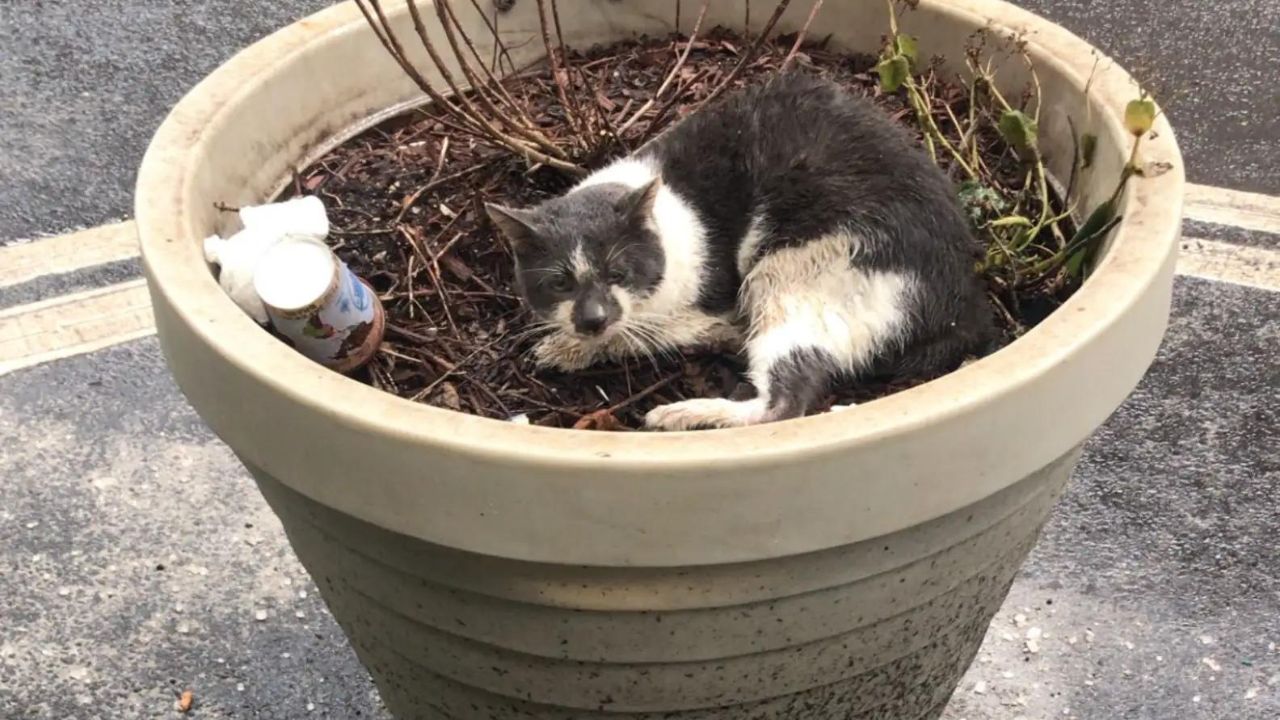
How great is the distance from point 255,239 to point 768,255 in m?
0.57

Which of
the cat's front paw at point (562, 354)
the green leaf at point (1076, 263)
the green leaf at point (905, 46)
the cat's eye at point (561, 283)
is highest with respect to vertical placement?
the green leaf at point (905, 46)

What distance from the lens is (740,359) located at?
4.46 ft

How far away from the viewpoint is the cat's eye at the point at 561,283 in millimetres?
1379

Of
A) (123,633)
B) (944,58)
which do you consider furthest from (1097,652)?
(123,633)

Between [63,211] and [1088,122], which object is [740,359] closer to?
[1088,122]

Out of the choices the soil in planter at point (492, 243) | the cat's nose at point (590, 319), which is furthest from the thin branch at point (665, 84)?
the cat's nose at point (590, 319)

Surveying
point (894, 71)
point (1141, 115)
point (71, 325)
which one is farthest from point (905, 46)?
point (71, 325)

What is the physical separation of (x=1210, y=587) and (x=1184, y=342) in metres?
0.60

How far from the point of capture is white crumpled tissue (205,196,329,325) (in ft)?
3.99

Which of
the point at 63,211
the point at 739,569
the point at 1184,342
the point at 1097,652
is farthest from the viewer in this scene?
the point at 63,211

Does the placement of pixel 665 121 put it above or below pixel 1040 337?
below

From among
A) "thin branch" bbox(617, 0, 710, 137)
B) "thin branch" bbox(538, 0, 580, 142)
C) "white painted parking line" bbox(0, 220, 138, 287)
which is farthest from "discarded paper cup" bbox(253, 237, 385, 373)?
"white painted parking line" bbox(0, 220, 138, 287)

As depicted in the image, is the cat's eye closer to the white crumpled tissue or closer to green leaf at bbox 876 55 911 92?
the white crumpled tissue

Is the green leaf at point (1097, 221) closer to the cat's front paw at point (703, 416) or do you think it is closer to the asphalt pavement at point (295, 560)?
the cat's front paw at point (703, 416)
